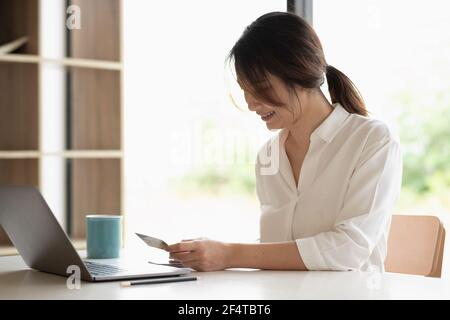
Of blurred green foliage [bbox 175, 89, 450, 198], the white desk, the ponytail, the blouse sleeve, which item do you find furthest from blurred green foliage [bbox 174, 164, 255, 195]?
the white desk

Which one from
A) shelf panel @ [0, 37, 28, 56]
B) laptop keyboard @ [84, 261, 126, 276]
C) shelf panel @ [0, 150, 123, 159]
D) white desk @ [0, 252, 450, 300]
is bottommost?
white desk @ [0, 252, 450, 300]

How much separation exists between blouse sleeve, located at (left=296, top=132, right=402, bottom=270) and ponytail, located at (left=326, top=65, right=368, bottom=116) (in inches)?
8.3

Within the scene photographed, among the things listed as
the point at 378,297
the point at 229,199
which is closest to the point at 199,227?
the point at 229,199

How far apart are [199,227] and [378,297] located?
23.7 ft

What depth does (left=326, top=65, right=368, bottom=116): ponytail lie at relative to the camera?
1.84 meters

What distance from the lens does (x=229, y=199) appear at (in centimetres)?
818

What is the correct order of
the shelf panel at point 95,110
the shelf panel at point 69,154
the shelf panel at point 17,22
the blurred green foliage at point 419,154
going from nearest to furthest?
the shelf panel at point 69,154, the shelf panel at point 17,22, the shelf panel at point 95,110, the blurred green foliage at point 419,154

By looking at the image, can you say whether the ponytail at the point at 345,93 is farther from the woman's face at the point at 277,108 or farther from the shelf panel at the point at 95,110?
the shelf panel at the point at 95,110

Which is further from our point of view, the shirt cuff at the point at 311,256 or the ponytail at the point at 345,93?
the ponytail at the point at 345,93

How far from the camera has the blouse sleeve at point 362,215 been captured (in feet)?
4.90

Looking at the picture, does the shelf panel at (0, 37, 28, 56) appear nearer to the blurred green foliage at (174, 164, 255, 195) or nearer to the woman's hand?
the woman's hand

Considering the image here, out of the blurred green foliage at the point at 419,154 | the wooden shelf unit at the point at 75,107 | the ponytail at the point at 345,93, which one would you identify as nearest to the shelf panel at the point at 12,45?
the wooden shelf unit at the point at 75,107

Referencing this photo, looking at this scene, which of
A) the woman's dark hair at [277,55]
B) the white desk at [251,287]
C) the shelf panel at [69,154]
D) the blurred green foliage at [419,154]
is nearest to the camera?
the white desk at [251,287]
